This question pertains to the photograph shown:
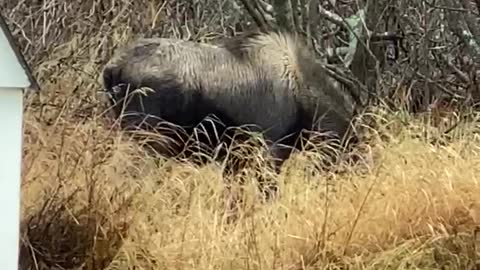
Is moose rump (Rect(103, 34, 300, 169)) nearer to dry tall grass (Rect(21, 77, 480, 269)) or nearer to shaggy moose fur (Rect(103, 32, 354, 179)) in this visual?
shaggy moose fur (Rect(103, 32, 354, 179))

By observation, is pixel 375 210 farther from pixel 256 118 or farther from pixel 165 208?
pixel 256 118

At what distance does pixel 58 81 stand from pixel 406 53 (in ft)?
9.69

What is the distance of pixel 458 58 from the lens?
8922 millimetres

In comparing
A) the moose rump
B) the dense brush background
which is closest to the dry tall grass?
the dense brush background

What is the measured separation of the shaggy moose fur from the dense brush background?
29 cm

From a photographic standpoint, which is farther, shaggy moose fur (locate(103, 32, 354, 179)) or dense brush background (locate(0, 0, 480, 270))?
shaggy moose fur (locate(103, 32, 354, 179))

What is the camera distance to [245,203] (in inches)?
234

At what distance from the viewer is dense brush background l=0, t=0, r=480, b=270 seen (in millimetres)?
5258

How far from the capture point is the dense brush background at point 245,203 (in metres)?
5.26

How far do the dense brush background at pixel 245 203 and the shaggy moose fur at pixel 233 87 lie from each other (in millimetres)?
294

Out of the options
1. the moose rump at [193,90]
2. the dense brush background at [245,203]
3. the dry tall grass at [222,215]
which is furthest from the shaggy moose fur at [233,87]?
the dry tall grass at [222,215]

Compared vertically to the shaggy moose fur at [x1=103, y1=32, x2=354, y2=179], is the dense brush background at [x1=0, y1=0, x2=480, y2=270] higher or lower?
lower

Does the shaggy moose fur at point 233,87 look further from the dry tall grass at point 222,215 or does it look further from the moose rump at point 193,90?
the dry tall grass at point 222,215

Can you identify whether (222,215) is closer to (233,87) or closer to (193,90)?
(193,90)
